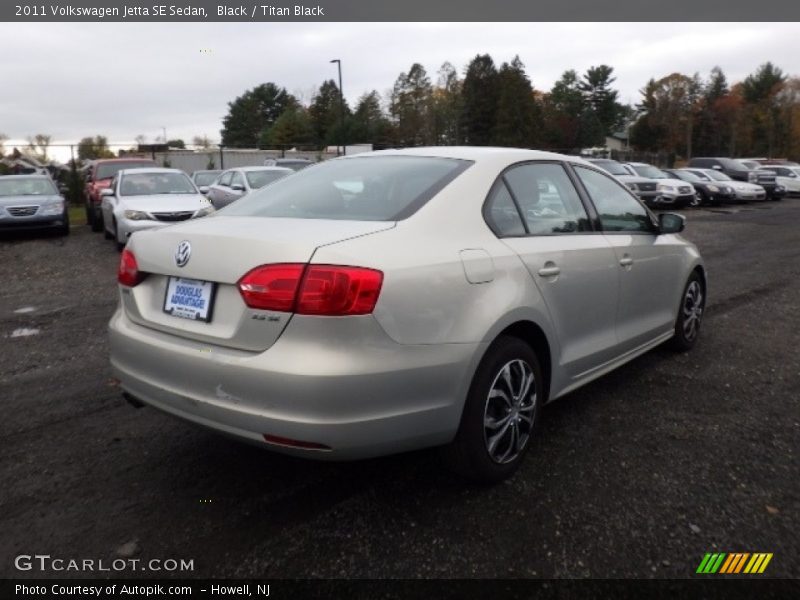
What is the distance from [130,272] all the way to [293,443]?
53.7 inches

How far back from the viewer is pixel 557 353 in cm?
348

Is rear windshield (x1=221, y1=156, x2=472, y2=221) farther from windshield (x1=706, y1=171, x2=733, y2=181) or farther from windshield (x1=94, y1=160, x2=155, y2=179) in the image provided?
windshield (x1=706, y1=171, x2=733, y2=181)

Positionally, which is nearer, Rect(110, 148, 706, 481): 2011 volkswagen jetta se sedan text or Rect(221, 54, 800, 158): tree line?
Rect(110, 148, 706, 481): 2011 volkswagen jetta se sedan text

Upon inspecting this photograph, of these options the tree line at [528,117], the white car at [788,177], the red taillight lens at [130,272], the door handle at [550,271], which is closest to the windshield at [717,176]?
→ the white car at [788,177]

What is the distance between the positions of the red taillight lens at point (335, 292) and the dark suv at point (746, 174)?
29.3m

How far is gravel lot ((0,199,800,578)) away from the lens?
2.62m

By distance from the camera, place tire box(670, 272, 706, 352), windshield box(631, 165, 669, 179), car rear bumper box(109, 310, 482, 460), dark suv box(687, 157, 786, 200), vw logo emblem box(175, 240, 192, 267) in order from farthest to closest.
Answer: dark suv box(687, 157, 786, 200) < windshield box(631, 165, 669, 179) < tire box(670, 272, 706, 352) < vw logo emblem box(175, 240, 192, 267) < car rear bumper box(109, 310, 482, 460)

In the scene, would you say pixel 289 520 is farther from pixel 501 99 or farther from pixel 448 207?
pixel 501 99

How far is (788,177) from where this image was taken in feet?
98.7

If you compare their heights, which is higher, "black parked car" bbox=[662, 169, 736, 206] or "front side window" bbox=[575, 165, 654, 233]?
"front side window" bbox=[575, 165, 654, 233]

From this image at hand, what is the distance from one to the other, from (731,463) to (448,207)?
1994 millimetres

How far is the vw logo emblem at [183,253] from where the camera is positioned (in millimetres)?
2875

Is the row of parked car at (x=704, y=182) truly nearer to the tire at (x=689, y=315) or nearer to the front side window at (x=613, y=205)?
the tire at (x=689, y=315)

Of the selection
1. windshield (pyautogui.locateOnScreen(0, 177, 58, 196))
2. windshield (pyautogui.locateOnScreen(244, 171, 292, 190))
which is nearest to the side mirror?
windshield (pyautogui.locateOnScreen(244, 171, 292, 190))
